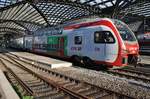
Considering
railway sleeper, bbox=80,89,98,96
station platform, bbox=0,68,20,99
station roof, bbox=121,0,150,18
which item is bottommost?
railway sleeper, bbox=80,89,98,96

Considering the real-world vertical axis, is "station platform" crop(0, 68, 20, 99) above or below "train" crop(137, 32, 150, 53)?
below

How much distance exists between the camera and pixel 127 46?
43.0 ft

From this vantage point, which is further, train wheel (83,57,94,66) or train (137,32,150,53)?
train (137,32,150,53)

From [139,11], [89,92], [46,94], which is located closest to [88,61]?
[89,92]

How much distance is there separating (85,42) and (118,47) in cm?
314

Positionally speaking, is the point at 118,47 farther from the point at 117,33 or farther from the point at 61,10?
the point at 61,10

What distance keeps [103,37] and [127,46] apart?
1.61 metres

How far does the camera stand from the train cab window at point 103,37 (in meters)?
13.1

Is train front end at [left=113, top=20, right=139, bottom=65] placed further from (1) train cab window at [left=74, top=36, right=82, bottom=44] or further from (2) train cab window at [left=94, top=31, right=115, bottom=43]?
(1) train cab window at [left=74, top=36, right=82, bottom=44]

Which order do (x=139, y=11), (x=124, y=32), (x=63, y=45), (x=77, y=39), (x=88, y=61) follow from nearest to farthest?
(x=124, y=32)
(x=88, y=61)
(x=77, y=39)
(x=63, y=45)
(x=139, y=11)

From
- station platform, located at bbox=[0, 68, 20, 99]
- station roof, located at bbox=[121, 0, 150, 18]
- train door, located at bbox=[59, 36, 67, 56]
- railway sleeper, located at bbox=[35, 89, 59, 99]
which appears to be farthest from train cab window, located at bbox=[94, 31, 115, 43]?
station roof, located at bbox=[121, 0, 150, 18]

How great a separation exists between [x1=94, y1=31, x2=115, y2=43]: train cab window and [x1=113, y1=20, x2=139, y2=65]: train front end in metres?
0.64

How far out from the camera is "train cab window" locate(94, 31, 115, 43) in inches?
514

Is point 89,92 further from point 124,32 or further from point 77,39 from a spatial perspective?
point 77,39
